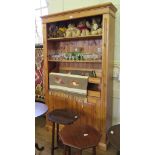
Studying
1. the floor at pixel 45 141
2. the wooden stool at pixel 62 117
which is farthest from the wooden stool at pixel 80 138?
the floor at pixel 45 141

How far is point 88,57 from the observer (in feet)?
9.15

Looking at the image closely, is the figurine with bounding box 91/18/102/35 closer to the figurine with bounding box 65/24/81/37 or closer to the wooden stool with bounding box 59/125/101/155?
the figurine with bounding box 65/24/81/37

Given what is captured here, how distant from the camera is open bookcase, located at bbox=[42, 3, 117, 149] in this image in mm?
2492

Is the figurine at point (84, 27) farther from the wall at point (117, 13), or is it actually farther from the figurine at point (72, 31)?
the wall at point (117, 13)

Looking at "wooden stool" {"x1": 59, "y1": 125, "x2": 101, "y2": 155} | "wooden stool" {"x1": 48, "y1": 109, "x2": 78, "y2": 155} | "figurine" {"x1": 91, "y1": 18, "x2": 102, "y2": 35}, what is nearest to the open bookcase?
"figurine" {"x1": 91, "y1": 18, "x2": 102, "y2": 35}

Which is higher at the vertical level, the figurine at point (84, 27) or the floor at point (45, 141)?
the figurine at point (84, 27)

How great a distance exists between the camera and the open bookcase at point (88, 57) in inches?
98.1

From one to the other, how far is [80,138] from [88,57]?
1358 millimetres

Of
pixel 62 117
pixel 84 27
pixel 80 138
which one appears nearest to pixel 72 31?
pixel 84 27

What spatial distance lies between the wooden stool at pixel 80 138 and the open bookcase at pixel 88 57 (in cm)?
73
